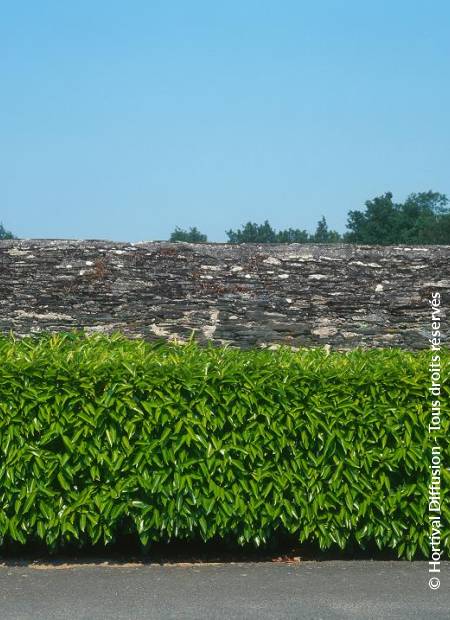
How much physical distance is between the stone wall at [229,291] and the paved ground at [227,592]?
4197 mm

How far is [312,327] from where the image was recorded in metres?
12.6

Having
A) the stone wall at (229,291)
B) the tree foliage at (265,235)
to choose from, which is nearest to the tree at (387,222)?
the tree foliage at (265,235)

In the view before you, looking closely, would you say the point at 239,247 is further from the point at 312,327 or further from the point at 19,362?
the point at 19,362

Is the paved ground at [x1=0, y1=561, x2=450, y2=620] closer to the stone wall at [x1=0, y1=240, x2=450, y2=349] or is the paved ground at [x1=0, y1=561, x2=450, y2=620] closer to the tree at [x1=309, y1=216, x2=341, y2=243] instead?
the stone wall at [x1=0, y1=240, x2=450, y2=349]

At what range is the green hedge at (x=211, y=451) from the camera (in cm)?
864

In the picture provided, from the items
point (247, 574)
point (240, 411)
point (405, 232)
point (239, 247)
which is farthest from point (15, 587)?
point (405, 232)

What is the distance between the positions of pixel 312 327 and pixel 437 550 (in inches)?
171

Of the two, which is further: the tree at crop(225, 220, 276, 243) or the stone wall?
the tree at crop(225, 220, 276, 243)

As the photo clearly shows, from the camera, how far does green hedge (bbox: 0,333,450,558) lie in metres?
8.64

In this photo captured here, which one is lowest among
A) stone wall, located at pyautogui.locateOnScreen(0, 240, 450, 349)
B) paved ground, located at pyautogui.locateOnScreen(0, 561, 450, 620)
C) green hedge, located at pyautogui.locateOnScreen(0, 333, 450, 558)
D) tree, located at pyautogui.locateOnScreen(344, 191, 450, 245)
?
paved ground, located at pyautogui.locateOnScreen(0, 561, 450, 620)

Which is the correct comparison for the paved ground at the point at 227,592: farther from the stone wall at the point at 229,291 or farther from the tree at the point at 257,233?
the tree at the point at 257,233

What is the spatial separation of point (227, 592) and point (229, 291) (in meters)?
6.31

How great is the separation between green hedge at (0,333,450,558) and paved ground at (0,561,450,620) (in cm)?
37

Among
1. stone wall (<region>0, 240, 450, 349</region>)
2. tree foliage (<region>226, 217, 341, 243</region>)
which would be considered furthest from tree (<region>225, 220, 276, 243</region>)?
stone wall (<region>0, 240, 450, 349</region>)
